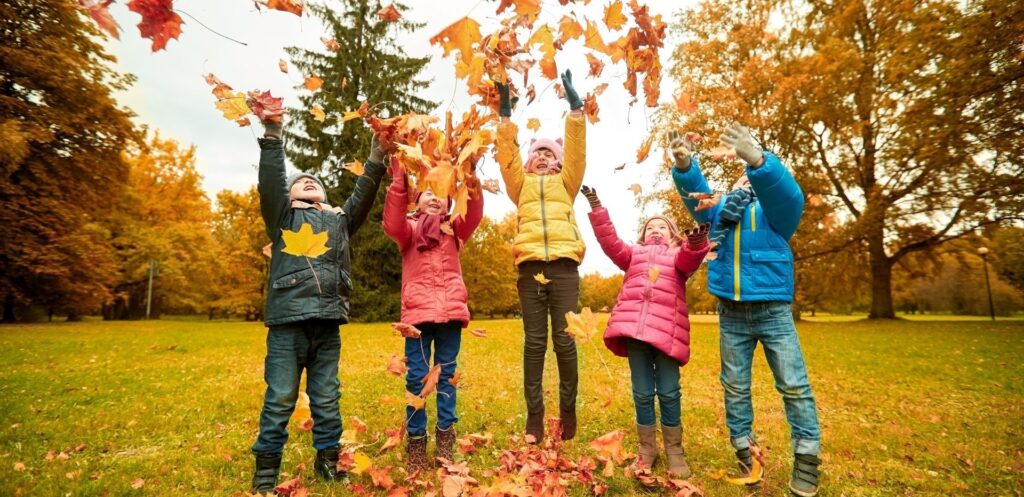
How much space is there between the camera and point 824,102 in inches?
630

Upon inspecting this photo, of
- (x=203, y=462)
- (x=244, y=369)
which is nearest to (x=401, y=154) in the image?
(x=203, y=462)

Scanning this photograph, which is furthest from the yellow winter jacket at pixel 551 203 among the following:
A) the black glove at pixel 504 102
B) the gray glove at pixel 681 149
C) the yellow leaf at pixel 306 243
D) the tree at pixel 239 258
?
the tree at pixel 239 258

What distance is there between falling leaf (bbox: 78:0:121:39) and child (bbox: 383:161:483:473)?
1443mm

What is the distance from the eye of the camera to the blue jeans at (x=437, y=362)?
302cm

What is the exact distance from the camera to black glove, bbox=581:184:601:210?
3.29 meters

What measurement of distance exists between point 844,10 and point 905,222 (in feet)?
25.1

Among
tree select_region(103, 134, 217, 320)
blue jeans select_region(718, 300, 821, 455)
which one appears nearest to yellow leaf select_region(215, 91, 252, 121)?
blue jeans select_region(718, 300, 821, 455)

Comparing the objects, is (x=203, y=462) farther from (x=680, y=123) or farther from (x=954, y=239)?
(x=954, y=239)

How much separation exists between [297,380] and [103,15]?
1970 mm

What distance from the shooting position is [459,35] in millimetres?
1894

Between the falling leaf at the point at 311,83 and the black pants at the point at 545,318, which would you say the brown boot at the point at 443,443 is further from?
the falling leaf at the point at 311,83

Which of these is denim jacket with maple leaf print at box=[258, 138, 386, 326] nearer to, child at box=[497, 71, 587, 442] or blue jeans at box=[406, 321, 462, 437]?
blue jeans at box=[406, 321, 462, 437]

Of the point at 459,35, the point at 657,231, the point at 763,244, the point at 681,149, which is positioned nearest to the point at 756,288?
the point at 763,244

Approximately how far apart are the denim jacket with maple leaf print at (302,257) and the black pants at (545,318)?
4.04 feet
